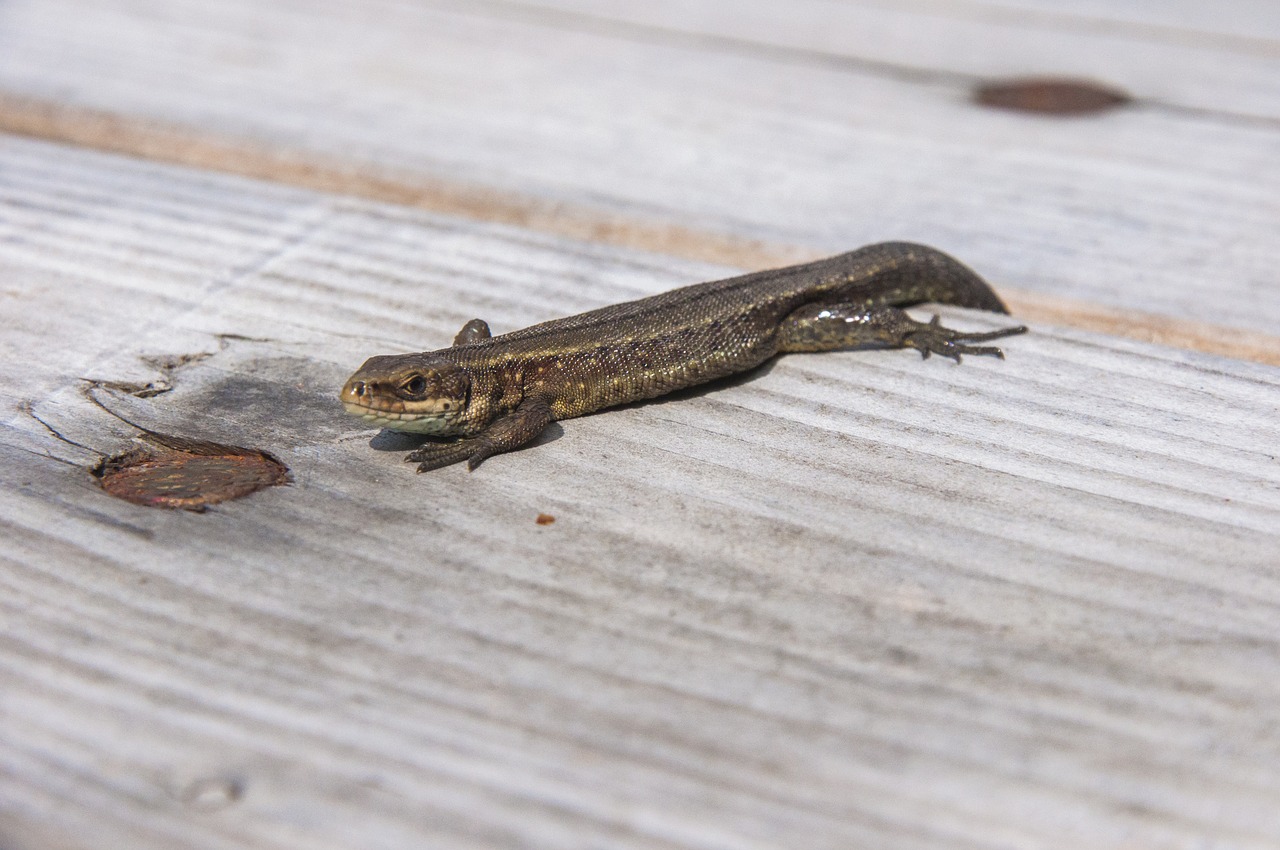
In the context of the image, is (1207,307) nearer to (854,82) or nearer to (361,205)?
(854,82)

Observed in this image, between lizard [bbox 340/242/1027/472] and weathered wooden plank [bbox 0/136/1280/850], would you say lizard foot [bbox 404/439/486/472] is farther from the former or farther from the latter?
lizard [bbox 340/242/1027/472]

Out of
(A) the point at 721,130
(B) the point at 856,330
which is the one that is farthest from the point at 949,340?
(A) the point at 721,130

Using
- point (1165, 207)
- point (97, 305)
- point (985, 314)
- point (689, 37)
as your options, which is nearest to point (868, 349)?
point (985, 314)

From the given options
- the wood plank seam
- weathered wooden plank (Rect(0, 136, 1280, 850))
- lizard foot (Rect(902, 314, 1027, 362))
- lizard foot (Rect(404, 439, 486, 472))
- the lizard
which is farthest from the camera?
the wood plank seam

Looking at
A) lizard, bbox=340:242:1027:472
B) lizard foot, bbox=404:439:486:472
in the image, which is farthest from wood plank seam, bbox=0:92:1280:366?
lizard foot, bbox=404:439:486:472

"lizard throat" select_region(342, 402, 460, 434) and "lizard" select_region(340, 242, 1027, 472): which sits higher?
"lizard" select_region(340, 242, 1027, 472)

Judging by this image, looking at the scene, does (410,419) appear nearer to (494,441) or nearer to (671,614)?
(494,441)
